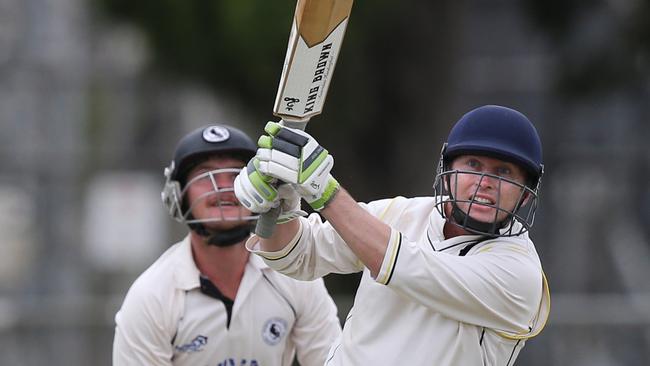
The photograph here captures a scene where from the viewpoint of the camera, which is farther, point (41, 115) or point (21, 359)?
point (41, 115)

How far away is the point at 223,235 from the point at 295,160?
4.01 feet

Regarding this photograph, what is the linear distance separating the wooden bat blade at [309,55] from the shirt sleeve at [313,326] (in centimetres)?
117

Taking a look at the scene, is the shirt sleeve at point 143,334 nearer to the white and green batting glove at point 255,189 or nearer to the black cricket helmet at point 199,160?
the black cricket helmet at point 199,160

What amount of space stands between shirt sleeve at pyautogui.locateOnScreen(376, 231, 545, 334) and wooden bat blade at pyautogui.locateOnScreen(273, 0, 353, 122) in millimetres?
459

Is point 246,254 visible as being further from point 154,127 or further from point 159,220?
point 154,127

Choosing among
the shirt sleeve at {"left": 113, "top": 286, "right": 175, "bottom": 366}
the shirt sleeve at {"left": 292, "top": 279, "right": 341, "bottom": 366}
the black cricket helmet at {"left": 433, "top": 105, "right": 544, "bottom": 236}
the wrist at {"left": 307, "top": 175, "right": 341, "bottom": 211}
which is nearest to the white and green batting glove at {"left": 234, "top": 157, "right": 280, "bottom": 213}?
the wrist at {"left": 307, "top": 175, "right": 341, "bottom": 211}

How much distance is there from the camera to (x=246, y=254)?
503 cm

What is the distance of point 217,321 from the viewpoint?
4871mm

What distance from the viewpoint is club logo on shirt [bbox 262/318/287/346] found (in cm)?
491

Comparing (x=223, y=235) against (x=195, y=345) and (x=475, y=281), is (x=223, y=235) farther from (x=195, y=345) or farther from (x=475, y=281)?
(x=475, y=281)

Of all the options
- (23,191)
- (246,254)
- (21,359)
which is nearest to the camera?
(246,254)

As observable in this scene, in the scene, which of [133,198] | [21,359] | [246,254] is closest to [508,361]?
[246,254]

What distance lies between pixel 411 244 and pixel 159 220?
9.97m

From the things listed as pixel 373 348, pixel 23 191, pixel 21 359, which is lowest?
pixel 23 191
